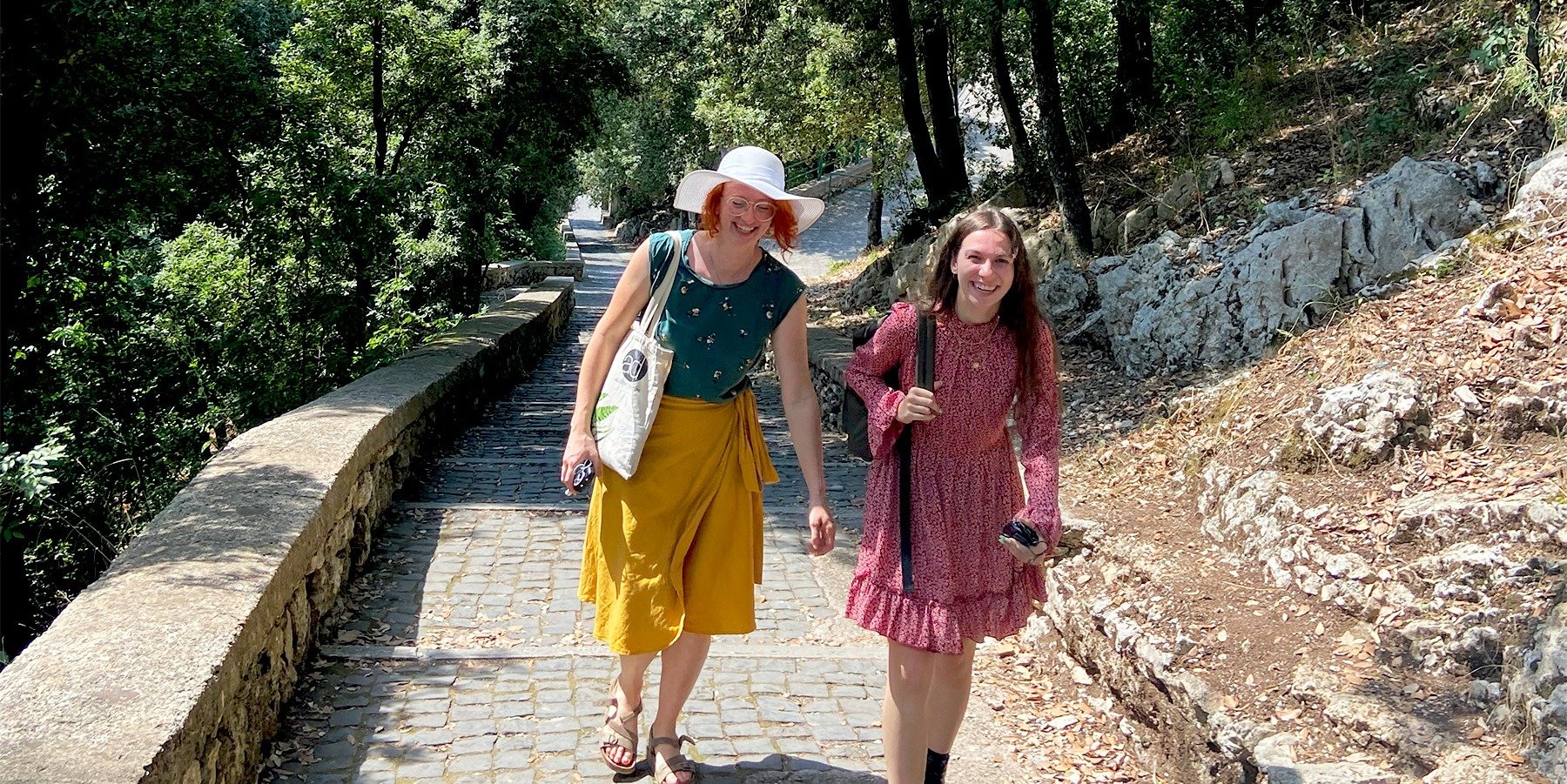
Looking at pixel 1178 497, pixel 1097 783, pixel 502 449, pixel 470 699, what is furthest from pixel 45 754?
pixel 502 449

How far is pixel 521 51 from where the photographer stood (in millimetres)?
16969

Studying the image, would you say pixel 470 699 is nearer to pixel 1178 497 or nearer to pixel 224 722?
pixel 224 722

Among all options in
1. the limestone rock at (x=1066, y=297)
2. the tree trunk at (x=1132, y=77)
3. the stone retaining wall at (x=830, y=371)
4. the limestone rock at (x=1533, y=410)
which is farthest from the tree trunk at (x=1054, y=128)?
the limestone rock at (x=1533, y=410)

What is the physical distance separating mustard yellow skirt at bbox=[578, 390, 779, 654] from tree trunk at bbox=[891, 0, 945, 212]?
11759 millimetres

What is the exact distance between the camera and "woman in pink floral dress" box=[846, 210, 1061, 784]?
3.43 metres

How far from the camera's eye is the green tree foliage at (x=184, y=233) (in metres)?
→ 7.70

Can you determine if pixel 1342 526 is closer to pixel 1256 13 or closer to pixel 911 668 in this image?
pixel 911 668

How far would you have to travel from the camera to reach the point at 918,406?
3.38 m

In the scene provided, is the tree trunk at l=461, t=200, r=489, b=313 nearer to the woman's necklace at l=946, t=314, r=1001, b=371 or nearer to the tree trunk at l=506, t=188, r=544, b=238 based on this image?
the tree trunk at l=506, t=188, r=544, b=238

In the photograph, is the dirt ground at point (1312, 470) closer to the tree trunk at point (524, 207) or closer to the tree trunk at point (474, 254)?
the tree trunk at point (474, 254)

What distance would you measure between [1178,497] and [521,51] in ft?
43.8

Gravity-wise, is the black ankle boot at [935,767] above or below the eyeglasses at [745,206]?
below

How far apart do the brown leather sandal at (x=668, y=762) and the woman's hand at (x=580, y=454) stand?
0.85 metres

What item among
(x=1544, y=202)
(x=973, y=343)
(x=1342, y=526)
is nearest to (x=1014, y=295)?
(x=973, y=343)
